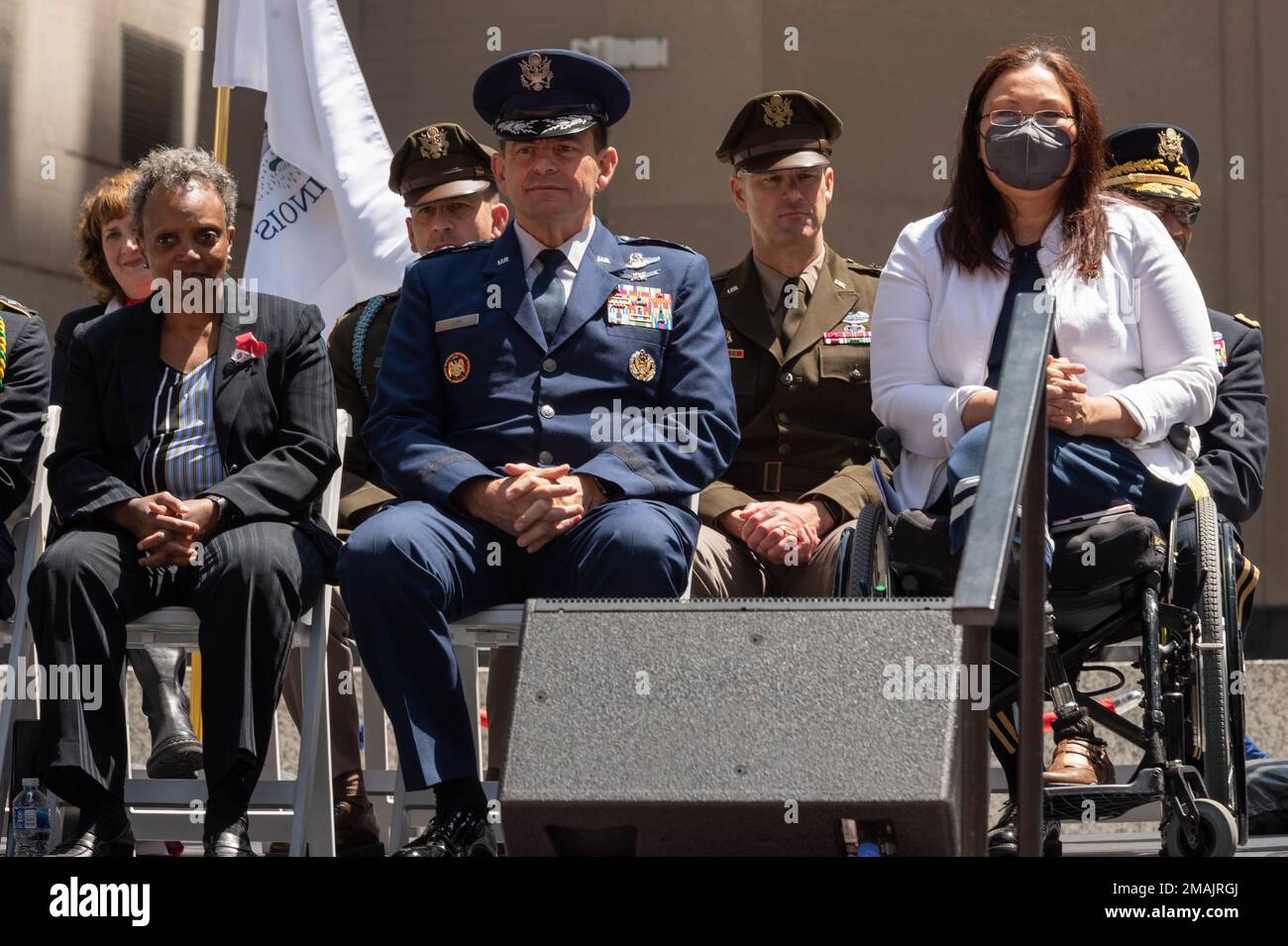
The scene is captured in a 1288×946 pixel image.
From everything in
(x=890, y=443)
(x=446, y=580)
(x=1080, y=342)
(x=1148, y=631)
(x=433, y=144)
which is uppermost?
(x=433, y=144)

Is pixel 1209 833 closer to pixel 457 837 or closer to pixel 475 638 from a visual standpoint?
pixel 457 837

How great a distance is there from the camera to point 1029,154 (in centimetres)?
458

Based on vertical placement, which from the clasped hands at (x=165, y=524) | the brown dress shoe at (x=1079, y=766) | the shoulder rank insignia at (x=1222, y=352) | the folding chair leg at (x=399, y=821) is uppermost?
the shoulder rank insignia at (x=1222, y=352)

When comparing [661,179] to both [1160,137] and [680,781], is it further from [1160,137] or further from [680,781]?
[680,781]

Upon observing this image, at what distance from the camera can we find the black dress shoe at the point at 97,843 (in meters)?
4.12

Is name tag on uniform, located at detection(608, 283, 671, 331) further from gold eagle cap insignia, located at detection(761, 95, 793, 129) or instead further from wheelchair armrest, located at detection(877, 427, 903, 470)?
gold eagle cap insignia, located at detection(761, 95, 793, 129)

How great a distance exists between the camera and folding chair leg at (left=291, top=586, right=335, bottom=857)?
176 inches

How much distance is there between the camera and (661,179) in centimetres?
844

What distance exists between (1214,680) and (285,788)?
2.13m

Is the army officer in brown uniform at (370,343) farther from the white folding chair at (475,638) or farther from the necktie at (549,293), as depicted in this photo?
the necktie at (549,293)

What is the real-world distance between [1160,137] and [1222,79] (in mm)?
2985

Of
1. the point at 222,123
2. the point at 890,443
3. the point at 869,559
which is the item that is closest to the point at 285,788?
the point at 869,559

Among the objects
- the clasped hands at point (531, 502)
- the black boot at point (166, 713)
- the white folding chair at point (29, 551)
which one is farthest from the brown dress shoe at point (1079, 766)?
the black boot at point (166, 713)

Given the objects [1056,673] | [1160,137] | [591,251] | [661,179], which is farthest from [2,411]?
[661,179]
